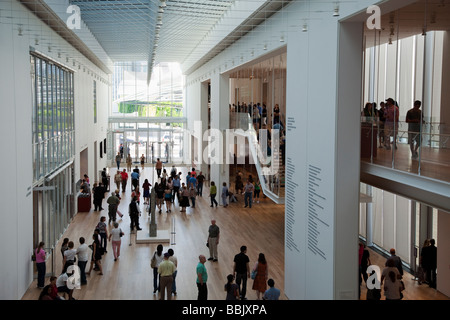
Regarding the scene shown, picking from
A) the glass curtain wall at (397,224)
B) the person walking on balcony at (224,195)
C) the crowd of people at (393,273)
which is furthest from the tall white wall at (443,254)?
the person walking on balcony at (224,195)

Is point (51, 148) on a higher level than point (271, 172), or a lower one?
higher

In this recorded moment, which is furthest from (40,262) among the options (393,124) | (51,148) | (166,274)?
(393,124)

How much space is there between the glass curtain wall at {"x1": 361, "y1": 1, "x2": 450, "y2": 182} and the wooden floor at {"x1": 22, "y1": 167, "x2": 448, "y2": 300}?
4054mm

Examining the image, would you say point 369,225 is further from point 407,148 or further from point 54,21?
point 54,21

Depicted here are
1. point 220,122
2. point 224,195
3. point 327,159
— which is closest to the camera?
point 327,159

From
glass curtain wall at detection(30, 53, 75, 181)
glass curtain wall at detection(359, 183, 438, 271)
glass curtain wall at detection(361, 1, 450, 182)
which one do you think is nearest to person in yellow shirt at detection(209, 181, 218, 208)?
glass curtain wall at detection(30, 53, 75, 181)

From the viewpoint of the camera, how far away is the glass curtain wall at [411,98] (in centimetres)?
693

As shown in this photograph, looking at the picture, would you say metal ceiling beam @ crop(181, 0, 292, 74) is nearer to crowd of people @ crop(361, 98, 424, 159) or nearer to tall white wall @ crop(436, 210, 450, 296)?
crowd of people @ crop(361, 98, 424, 159)

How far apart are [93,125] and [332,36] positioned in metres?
19.8

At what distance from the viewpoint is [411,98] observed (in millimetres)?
11750

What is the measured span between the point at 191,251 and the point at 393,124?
761 cm

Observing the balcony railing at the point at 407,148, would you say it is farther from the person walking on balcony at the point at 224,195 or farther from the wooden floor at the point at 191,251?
the person walking on balcony at the point at 224,195
